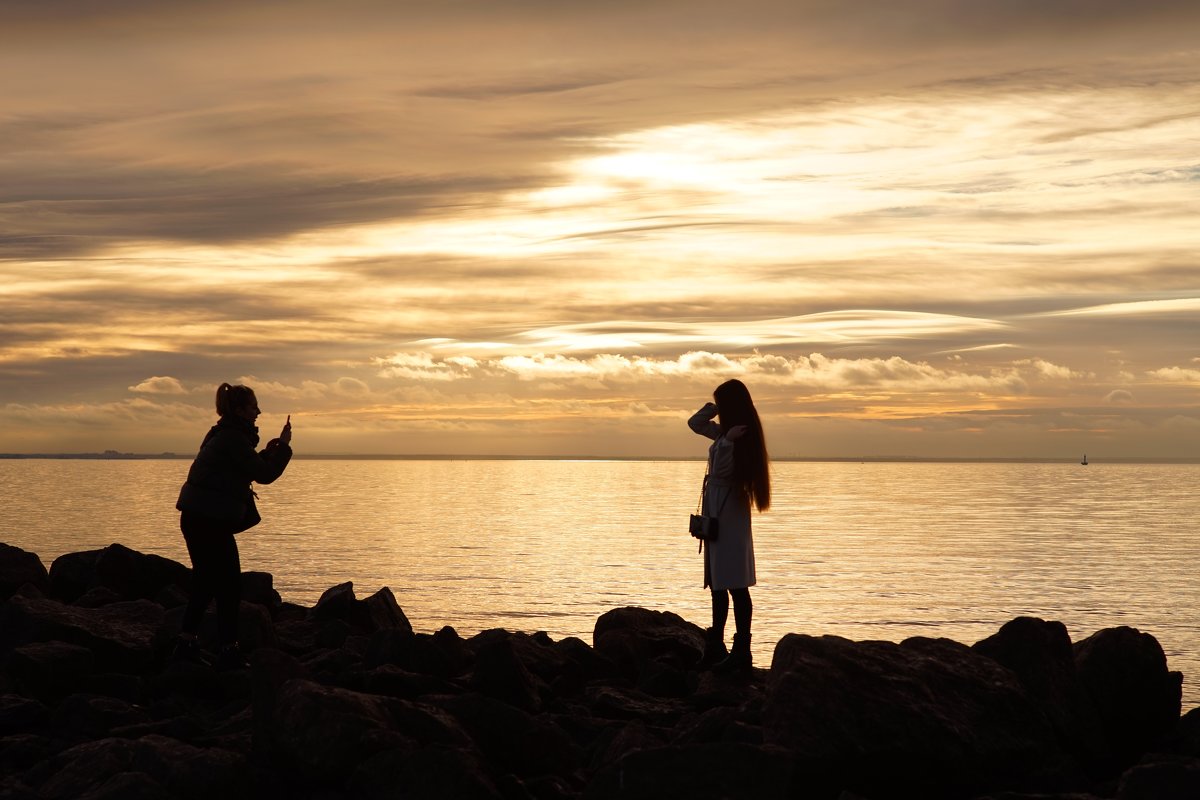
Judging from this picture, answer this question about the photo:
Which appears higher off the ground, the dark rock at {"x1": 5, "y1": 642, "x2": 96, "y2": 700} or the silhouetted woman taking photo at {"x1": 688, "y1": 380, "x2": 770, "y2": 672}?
the silhouetted woman taking photo at {"x1": 688, "y1": 380, "x2": 770, "y2": 672}

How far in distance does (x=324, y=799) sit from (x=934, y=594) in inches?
1067

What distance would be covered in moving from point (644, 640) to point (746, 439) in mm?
4060

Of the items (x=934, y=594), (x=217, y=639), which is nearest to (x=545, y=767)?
(x=217, y=639)

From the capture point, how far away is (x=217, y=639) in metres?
14.1

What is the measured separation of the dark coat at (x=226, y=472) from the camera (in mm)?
12344

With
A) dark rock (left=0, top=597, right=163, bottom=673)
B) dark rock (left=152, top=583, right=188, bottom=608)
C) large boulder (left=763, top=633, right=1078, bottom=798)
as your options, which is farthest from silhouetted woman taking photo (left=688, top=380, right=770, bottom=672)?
dark rock (left=152, top=583, right=188, bottom=608)

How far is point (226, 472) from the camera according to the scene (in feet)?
40.9

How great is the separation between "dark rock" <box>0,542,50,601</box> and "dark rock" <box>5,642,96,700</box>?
20.1ft

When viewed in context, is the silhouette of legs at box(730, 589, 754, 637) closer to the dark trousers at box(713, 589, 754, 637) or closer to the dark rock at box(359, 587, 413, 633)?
the dark trousers at box(713, 589, 754, 637)

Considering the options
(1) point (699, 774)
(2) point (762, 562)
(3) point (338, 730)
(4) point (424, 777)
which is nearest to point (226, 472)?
(3) point (338, 730)

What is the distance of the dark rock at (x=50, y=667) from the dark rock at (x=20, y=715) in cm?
61

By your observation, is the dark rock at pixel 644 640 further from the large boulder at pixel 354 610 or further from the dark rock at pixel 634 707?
the large boulder at pixel 354 610

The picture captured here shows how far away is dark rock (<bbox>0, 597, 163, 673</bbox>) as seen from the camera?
13.6m

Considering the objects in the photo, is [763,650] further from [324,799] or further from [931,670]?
[324,799]
